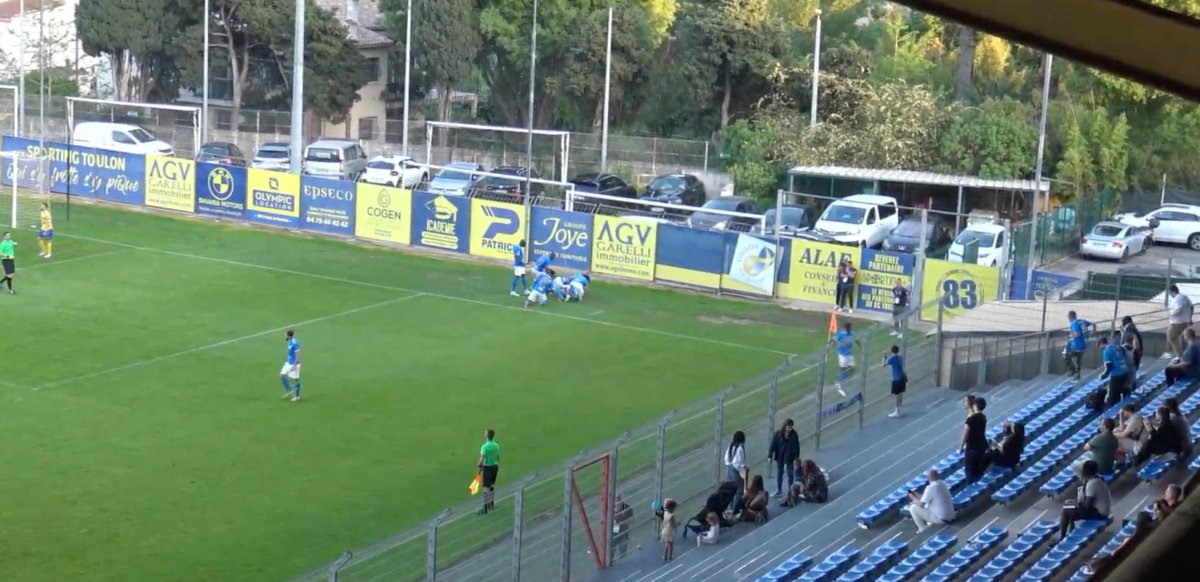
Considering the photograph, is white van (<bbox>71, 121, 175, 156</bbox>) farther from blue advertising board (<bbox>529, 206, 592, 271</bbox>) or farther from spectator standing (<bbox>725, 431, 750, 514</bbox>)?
spectator standing (<bbox>725, 431, 750, 514</bbox>)

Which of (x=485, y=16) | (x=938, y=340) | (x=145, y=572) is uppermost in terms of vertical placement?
(x=485, y=16)

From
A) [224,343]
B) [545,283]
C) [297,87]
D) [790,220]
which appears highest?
[297,87]

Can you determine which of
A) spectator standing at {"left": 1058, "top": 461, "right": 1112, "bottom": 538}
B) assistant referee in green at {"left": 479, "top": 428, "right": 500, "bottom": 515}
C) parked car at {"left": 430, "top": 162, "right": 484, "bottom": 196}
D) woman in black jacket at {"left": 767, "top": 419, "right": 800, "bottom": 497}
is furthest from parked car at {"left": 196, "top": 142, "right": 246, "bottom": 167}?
spectator standing at {"left": 1058, "top": 461, "right": 1112, "bottom": 538}

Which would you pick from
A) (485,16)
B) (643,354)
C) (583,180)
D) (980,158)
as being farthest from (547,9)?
(643,354)

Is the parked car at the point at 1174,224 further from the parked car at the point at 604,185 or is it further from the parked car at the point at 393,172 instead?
the parked car at the point at 393,172

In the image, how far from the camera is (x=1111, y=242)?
40281 mm

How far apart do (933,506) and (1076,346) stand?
7480 mm

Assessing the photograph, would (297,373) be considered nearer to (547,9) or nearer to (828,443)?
(828,443)

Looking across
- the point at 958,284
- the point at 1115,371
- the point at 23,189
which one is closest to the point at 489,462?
the point at 1115,371

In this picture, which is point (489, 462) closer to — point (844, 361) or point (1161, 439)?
point (844, 361)

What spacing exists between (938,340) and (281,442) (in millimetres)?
10316

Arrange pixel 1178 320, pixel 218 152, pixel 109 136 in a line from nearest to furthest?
pixel 1178 320 < pixel 218 152 < pixel 109 136

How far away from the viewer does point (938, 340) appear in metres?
24.2

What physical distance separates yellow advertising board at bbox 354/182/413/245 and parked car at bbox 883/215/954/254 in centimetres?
1202
